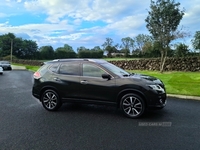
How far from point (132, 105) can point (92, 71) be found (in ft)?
5.21

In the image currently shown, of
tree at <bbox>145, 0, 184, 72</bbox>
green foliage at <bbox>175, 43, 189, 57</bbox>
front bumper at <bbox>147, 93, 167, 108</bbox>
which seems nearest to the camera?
front bumper at <bbox>147, 93, 167, 108</bbox>

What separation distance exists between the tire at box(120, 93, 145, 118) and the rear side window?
1.77 meters

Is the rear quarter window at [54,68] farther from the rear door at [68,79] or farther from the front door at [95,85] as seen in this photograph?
the front door at [95,85]

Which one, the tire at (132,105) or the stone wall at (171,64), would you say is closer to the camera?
the tire at (132,105)

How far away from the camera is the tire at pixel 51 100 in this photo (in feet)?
22.5

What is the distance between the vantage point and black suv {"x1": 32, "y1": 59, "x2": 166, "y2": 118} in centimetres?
585

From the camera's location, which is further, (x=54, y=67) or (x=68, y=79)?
(x=54, y=67)

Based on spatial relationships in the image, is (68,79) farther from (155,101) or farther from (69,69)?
(155,101)

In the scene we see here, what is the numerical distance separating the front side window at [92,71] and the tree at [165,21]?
17846mm

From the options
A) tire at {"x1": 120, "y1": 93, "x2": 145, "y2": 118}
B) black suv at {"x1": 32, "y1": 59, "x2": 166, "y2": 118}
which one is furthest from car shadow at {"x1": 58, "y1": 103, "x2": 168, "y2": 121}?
black suv at {"x1": 32, "y1": 59, "x2": 166, "y2": 118}

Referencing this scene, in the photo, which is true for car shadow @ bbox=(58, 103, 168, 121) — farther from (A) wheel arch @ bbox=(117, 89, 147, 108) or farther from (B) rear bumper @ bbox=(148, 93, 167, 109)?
(A) wheel arch @ bbox=(117, 89, 147, 108)

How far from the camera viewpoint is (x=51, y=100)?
693 cm

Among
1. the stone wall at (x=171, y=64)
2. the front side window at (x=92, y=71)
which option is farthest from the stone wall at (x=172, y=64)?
the front side window at (x=92, y=71)

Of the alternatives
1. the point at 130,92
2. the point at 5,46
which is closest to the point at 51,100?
the point at 130,92
